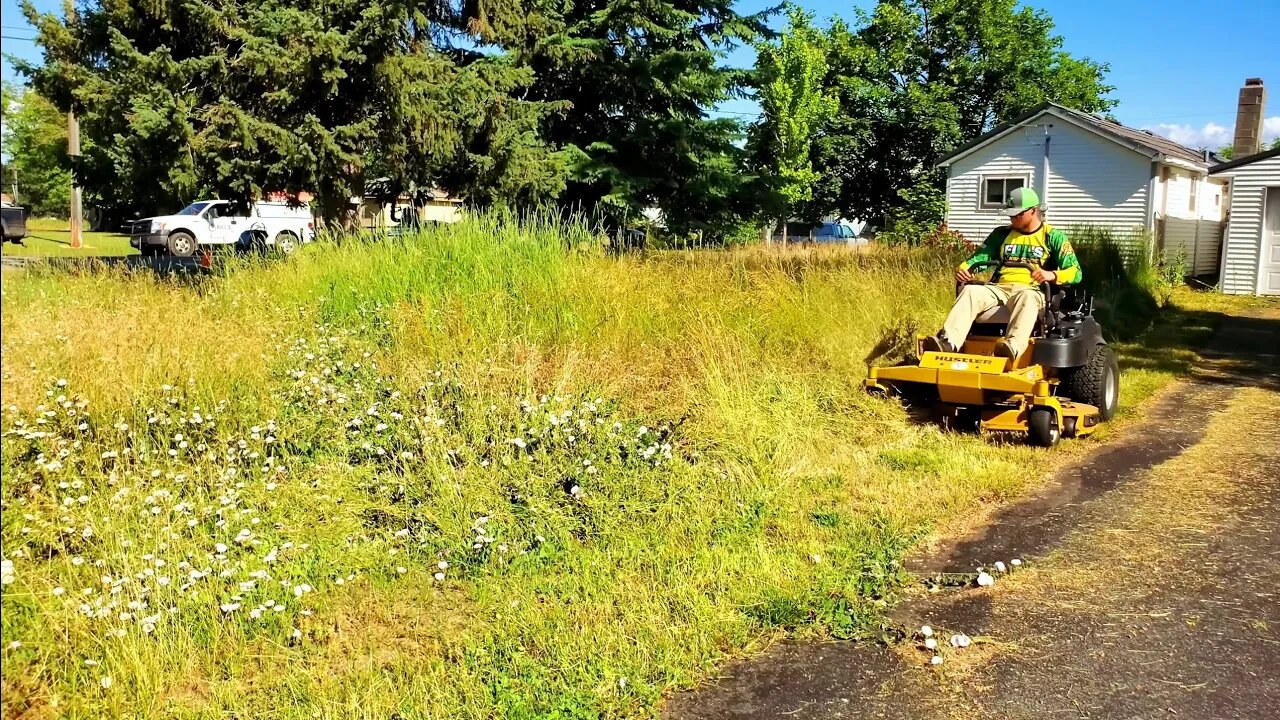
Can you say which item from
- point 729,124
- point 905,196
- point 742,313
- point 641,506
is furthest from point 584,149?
point 905,196

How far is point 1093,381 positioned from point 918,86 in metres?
34.8

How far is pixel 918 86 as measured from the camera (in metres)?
39.4

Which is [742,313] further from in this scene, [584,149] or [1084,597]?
[584,149]

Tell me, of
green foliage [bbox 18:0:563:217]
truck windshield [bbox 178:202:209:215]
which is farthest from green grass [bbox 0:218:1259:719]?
truck windshield [bbox 178:202:209:215]

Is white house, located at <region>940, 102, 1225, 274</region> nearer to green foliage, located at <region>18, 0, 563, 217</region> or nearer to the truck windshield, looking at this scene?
green foliage, located at <region>18, 0, 563, 217</region>

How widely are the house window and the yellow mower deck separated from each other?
22.3 meters

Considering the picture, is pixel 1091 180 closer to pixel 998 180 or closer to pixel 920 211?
pixel 998 180

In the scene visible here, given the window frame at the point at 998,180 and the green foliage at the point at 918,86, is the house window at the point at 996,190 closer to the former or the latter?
the window frame at the point at 998,180

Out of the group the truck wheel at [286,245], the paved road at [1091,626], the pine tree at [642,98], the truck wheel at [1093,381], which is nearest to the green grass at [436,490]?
A: the paved road at [1091,626]

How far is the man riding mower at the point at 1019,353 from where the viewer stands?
22.7ft

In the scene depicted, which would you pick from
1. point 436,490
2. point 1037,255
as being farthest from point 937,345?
point 436,490

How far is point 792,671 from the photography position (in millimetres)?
3752

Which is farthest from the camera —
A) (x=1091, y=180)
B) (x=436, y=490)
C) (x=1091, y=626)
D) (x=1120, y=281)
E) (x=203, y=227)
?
(x=203, y=227)

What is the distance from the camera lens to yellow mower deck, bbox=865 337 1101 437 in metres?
6.84
